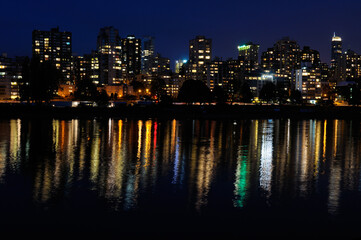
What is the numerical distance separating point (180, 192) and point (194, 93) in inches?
5366

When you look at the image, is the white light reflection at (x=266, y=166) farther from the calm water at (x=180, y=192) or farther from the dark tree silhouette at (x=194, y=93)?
the dark tree silhouette at (x=194, y=93)

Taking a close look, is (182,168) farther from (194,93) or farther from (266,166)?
(194,93)

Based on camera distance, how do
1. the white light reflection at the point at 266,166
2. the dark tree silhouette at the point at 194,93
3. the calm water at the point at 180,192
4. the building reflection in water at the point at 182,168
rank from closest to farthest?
the calm water at the point at 180,192, the building reflection in water at the point at 182,168, the white light reflection at the point at 266,166, the dark tree silhouette at the point at 194,93

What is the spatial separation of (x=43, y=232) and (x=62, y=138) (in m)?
28.2

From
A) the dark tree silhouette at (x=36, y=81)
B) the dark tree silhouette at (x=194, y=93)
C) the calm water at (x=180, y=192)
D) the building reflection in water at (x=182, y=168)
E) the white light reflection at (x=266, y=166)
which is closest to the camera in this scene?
the calm water at (x=180, y=192)

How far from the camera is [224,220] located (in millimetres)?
15625

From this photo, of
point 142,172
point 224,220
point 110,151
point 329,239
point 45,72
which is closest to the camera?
point 329,239

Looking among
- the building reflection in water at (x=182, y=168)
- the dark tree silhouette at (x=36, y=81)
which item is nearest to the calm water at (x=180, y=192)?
the building reflection in water at (x=182, y=168)

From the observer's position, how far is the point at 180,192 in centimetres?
1939

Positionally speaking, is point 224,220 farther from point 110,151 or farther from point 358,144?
point 358,144

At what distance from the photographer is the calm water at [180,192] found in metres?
15.0

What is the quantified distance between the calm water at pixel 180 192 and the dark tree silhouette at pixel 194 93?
122m

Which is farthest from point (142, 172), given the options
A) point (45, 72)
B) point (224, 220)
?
point (45, 72)

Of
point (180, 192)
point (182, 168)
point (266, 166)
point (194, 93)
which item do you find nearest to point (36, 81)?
point (194, 93)
